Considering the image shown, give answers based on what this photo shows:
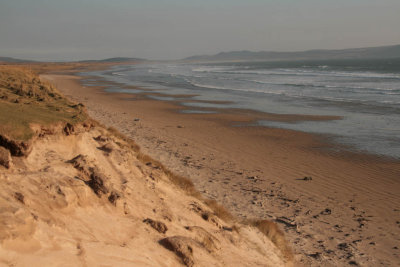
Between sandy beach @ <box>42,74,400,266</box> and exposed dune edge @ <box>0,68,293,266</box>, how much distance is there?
0.93 metres

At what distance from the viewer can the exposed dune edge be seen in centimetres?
422

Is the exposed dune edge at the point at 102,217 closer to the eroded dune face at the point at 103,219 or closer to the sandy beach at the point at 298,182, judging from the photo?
the eroded dune face at the point at 103,219

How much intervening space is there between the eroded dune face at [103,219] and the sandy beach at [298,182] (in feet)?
4.05

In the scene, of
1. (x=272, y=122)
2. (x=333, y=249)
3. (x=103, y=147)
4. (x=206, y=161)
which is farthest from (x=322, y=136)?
(x=103, y=147)

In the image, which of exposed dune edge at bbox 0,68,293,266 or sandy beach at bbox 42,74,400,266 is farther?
sandy beach at bbox 42,74,400,266

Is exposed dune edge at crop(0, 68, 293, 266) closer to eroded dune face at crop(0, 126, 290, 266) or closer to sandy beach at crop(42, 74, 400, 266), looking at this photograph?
eroded dune face at crop(0, 126, 290, 266)

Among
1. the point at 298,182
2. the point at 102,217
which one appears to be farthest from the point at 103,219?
the point at 298,182

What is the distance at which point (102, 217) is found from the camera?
542 cm

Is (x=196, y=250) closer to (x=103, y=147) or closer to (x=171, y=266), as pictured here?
(x=171, y=266)

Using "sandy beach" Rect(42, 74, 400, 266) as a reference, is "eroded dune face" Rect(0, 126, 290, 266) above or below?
above

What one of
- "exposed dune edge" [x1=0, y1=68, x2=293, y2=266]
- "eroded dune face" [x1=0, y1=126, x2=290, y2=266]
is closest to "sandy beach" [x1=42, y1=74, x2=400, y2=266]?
"exposed dune edge" [x1=0, y1=68, x2=293, y2=266]

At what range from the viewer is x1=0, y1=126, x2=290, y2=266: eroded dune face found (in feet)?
13.7

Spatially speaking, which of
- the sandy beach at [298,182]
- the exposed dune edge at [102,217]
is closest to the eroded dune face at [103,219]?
the exposed dune edge at [102,217]

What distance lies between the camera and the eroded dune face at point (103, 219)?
13.7 feet
